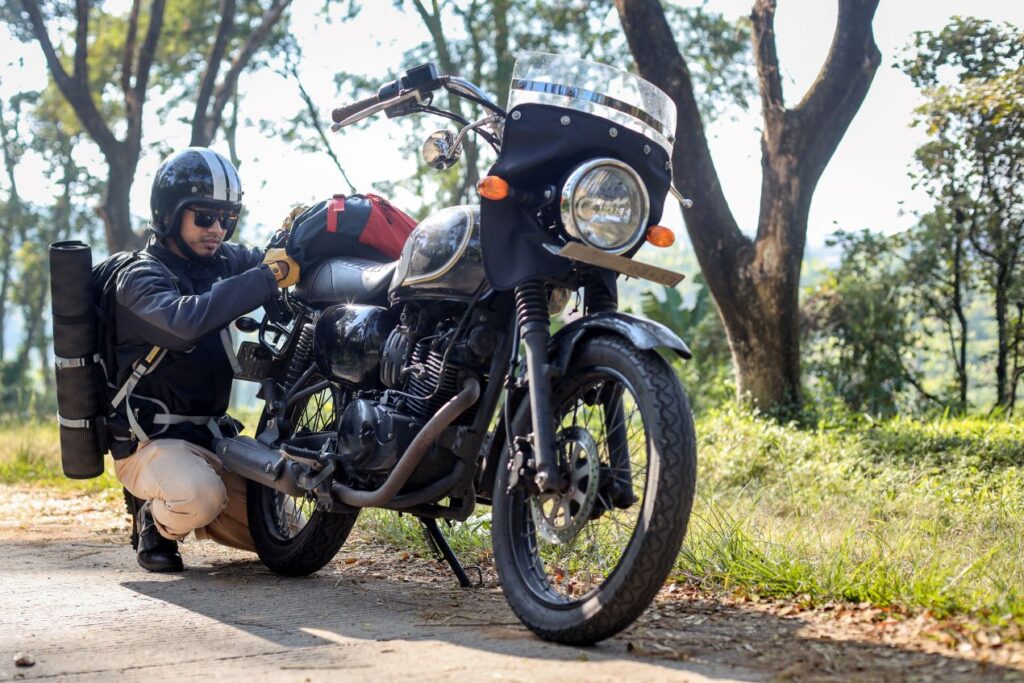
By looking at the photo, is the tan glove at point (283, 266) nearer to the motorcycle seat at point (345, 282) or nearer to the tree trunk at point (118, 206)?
the motorcycle seat at point (345, 282)

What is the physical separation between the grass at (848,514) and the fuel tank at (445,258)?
1258 mm

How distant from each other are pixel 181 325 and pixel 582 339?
1735 mm

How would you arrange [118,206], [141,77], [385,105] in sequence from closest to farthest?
[385,105] → [141,77] → [118,206]

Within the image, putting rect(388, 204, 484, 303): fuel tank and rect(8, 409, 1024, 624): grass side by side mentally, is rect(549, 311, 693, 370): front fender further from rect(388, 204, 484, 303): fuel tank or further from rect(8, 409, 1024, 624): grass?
rect(8, 409, 1024, 624): grass

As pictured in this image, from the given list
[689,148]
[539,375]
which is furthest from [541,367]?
[689,148]

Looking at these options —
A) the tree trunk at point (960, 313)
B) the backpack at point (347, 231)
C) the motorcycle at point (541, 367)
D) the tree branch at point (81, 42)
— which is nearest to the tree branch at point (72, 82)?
the tree branch at point (81, 42)

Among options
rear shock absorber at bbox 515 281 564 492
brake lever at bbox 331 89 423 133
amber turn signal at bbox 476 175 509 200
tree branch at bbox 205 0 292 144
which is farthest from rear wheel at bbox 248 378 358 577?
tree branch at bbox 205 0 292 144

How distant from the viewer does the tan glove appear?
4535 millimetres

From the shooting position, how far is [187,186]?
473cm

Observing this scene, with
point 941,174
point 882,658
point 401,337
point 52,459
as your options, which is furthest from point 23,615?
point 941,174

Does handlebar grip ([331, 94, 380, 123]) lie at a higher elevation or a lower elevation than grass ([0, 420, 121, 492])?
higher

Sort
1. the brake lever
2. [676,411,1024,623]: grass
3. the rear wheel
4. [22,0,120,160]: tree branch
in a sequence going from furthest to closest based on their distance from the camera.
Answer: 1. [22,0,120,160]: tree branch
2. the rear wheel
3. the brake lever
4. [676,411,1024,623]: grass

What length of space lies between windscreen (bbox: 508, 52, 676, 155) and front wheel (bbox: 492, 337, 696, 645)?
65 centimetres

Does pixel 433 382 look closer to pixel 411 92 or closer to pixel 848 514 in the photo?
pixel 411 92
